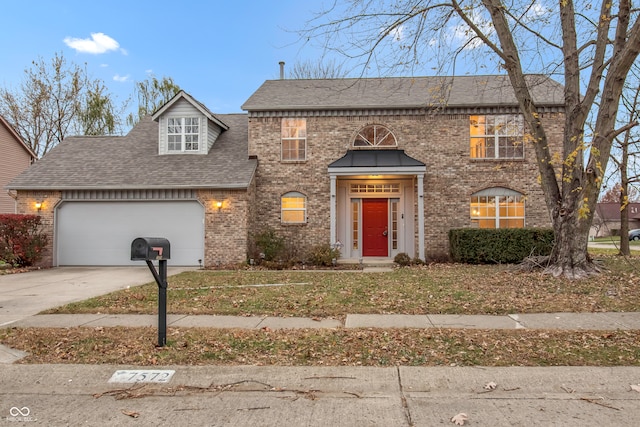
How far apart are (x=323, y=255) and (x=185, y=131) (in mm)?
7611

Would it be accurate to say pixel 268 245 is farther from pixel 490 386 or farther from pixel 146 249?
pixel 490 386

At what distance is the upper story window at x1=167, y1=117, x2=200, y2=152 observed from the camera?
16.7 m

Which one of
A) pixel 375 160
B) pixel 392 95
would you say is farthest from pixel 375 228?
pixel 392 95

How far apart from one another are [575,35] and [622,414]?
9.88 metres

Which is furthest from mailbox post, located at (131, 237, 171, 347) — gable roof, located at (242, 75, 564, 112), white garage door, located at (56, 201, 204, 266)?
gable roof, located at (242, 75, 564, 112)

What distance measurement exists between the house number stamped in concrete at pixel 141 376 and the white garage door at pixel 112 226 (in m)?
11.0

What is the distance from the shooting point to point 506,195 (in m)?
15.5

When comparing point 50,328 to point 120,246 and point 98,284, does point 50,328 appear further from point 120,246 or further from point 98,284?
point 120,246

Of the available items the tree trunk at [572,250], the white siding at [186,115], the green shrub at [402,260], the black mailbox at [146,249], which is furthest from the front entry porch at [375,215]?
the black mailbox at [146,249]

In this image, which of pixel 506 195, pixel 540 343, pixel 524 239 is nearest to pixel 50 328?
pixel 540 343

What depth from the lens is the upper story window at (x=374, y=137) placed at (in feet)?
52.2

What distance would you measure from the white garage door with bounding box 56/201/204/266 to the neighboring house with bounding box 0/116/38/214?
1398cm

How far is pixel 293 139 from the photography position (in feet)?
52.7

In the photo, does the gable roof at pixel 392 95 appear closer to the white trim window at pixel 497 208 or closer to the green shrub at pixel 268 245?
the white trim window at pixel 497 208
